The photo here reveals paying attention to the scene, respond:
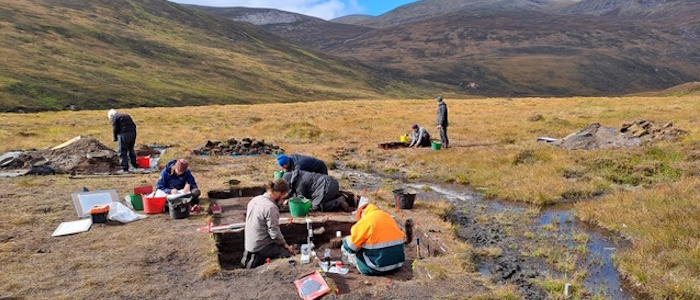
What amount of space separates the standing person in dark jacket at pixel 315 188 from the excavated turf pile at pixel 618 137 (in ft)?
49.1

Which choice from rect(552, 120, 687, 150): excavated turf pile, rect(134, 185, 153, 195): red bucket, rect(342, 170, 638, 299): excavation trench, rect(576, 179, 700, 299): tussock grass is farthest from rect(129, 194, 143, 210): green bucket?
rect(552, 120, 687, 150): excavated turf pile

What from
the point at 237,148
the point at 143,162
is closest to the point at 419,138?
the point at 237,148

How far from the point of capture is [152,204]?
1186 centimetres

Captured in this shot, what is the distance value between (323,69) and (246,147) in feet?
495

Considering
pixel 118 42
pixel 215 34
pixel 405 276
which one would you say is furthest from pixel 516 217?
pixel 215 34

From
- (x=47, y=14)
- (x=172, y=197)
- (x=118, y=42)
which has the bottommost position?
(x=172, y=197)

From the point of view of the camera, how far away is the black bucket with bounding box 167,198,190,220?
37.2 ft

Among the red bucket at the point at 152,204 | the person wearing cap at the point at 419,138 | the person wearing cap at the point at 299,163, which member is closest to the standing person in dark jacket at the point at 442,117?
the person wearing cap at the point at 419,138

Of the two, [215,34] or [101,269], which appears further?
[215,34]

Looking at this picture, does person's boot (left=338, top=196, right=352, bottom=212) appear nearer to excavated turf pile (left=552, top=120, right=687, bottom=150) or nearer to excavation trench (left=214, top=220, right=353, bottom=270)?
excavation trench (left=214, top=220, right=353, bottom=270)

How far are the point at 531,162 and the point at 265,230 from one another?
13.6 m

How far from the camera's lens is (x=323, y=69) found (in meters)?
171

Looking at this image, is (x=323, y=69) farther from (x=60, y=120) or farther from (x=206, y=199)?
(x=206, y=199)

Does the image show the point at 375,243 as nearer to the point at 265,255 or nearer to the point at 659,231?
the point at 265,255
